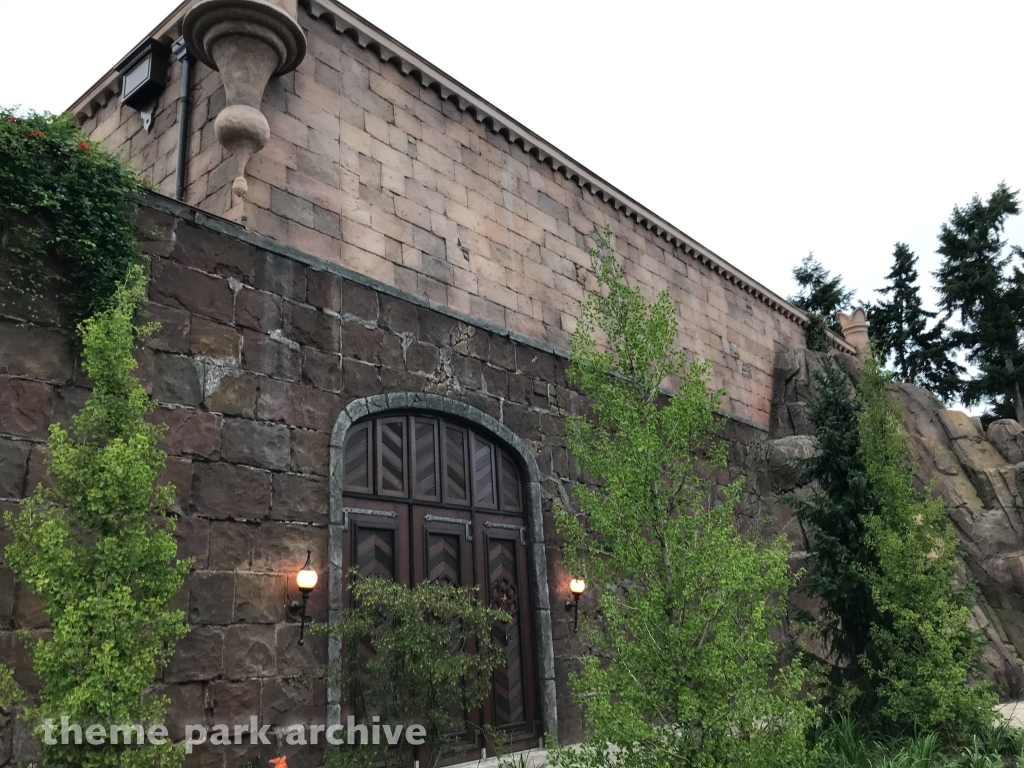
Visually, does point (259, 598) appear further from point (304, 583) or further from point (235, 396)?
point (235, 396)

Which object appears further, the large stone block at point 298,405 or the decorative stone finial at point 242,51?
the decorative stone finial at point 242,51

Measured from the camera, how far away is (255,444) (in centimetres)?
693

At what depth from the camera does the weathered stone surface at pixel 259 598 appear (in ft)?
21.2

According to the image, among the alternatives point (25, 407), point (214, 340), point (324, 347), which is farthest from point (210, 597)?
point (324, 347)

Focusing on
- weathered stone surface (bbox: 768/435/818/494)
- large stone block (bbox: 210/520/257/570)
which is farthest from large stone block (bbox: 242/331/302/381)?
weathered stone surface (bbox: 768/435/818/494)

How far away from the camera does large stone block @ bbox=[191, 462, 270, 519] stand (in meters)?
6.45

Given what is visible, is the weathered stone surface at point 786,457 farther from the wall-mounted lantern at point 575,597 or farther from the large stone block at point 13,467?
the large stone block at point 13,467

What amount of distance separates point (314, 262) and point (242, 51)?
7.69 feet

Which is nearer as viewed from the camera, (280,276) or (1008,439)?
(280,276)

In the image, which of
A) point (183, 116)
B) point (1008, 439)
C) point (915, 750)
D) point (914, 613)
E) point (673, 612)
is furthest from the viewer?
point (1008, 439)

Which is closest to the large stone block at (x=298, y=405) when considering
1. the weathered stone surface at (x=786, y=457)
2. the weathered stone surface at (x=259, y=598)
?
the weathered stone surface at (x=259, y=598)

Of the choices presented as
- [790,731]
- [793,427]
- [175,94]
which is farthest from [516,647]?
[793,427]

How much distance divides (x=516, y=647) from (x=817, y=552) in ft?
14.4

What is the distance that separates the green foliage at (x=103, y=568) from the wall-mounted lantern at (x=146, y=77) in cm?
543
